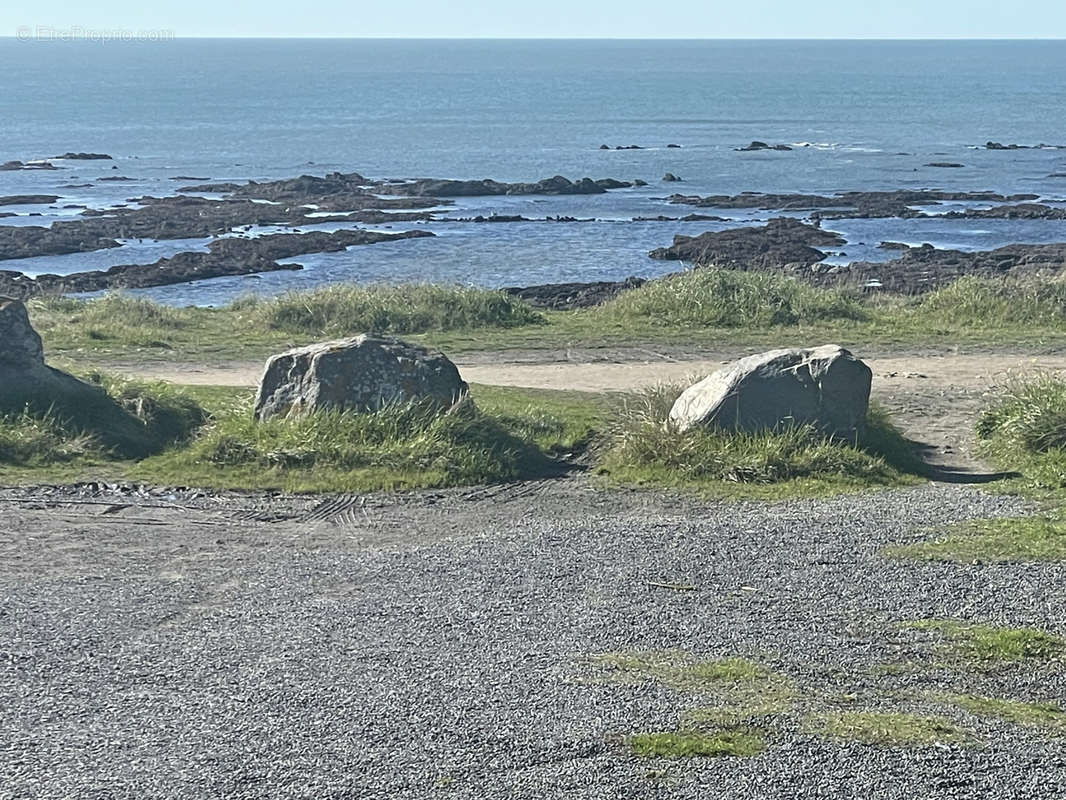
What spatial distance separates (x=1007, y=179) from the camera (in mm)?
69688

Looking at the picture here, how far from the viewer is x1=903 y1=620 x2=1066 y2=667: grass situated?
29.3 ft

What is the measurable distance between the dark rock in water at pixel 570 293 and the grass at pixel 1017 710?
83.5 ft

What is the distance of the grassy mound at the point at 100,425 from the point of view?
1517 centimetres

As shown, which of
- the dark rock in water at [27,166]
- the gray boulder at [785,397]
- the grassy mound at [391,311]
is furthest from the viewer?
the dark rock in water at [27,166]

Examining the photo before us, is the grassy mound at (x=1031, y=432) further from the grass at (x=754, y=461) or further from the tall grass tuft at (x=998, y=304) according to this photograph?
the tall grass tuft at (x=998, y=304)

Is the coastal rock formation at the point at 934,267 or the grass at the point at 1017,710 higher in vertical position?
the grass at the point at 1017,710

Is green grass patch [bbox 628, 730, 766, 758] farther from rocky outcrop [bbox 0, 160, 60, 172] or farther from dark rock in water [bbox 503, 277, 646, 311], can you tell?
rocky outcrop [bbox 0, 160, 60, 172]

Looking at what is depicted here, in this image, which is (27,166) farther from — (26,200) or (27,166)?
(26,200)

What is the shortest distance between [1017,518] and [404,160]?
7288 cm

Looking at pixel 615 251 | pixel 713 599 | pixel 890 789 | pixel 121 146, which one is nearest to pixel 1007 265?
pixel 615 251

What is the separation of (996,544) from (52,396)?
30.9 ft

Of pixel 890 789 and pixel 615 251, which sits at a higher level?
pixel 890 789

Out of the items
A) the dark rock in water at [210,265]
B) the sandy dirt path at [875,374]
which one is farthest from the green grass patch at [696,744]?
the dark rock in water at [210,265]

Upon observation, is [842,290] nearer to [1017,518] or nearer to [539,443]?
[539,443]
